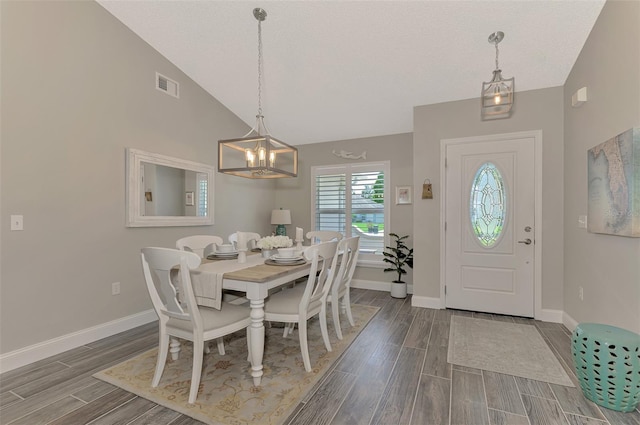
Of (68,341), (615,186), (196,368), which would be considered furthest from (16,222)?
(615,186)

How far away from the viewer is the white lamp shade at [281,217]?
5.20 metres

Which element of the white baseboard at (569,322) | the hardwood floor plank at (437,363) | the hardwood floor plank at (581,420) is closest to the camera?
the hardwood floor plank at (581,420)

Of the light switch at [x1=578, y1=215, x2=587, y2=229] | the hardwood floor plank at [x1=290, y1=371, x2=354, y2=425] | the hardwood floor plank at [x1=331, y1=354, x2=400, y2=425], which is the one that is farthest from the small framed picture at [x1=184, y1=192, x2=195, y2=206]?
the light switch at [x1=578, y1=215, x2=587, y2=229]

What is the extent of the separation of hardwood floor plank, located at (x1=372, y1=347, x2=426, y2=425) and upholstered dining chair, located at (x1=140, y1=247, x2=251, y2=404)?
3.55ft

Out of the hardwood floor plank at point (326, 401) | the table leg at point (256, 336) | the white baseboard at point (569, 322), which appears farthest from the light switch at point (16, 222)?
the white baseboard at point (569, 322)

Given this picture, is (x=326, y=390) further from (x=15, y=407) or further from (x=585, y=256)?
(x=585, y=256)

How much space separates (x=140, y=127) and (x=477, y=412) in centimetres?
399

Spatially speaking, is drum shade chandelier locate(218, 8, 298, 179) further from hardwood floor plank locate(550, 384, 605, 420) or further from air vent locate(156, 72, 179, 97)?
hardwood floor plank locate(550, 384, 605, 420)

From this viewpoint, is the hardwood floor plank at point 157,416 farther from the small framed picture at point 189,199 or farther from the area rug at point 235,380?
the small framed picture at point 189,199

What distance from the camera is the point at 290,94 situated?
4059 mm

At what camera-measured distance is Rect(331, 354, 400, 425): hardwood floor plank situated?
179cm

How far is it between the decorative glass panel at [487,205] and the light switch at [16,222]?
4.54m

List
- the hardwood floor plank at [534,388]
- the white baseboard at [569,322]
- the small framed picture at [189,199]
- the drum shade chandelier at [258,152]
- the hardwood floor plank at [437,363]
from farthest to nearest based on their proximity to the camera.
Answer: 1. the small framed picture at [189,199]
2. the white baseboard at [569,322]
3. the drum shade chandelier at [258,152]
4. the hardwood floor plank at [437,363]
5. the hardwood floor plank at [534,388]

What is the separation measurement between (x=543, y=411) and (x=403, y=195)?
3.23 m
